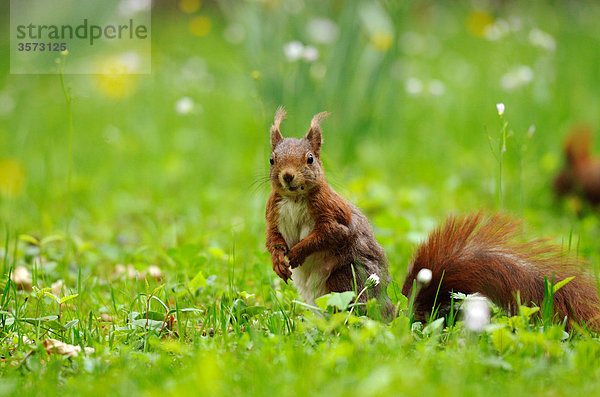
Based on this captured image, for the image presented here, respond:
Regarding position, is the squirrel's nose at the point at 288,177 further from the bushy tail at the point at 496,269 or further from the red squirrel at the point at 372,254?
the bushy tail at the point at 496,269

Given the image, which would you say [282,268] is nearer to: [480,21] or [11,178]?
[11,178]

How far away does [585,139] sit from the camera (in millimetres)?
3994

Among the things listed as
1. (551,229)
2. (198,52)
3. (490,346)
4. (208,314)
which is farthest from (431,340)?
(198,52)

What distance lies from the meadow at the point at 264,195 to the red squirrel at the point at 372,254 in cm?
10

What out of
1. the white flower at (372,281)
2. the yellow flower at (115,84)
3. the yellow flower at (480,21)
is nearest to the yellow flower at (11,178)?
the yellow flower at (115,84)

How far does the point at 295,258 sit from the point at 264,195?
1617 millimetres

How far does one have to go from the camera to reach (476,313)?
1686mm

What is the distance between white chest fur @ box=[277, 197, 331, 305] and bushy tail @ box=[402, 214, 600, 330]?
0.30 m

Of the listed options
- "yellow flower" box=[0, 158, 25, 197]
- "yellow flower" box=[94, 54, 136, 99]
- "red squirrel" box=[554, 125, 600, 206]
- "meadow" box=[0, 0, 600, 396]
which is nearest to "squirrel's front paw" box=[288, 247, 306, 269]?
"meadow" box=[0, 0, 600, 396]

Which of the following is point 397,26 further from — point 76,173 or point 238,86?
point 238,86

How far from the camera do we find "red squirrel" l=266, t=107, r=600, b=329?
201 cm

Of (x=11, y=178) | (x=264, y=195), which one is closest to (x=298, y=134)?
(x=264, y=195)

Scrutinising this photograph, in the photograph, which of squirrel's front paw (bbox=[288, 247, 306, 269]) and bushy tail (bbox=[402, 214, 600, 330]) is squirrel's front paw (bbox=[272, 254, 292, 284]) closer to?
squirrel's front paw (bbox=[288, 247, 306, 269])

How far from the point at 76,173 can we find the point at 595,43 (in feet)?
13.9
